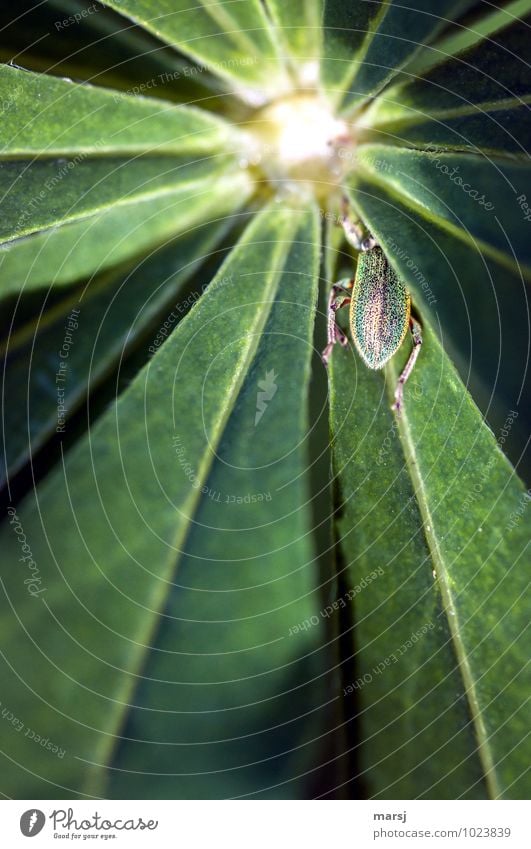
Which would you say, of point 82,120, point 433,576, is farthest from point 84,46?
point 433,576

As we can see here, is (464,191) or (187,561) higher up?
(464,191)

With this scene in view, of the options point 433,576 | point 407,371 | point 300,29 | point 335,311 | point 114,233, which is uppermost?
point 300,29

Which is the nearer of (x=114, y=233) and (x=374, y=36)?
(x=374, y=36)

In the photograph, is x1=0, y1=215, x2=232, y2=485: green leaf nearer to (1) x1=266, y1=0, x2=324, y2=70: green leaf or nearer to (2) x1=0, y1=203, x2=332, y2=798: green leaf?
(2) x1=0, y1=203, x2=332, y2=798: green leaf

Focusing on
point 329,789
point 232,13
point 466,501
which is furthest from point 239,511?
point 232,13
